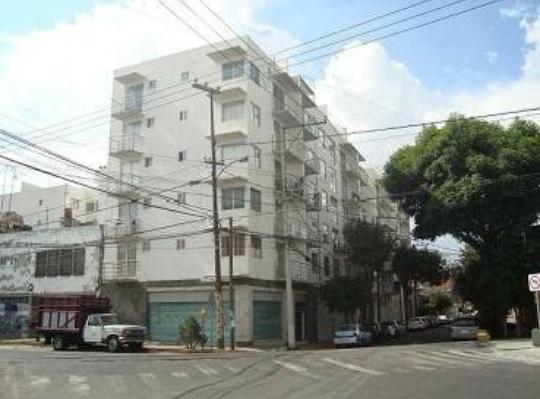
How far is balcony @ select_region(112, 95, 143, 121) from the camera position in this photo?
46562mm

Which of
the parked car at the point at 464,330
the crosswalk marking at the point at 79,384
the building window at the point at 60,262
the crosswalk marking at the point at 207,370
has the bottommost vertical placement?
the crosswalk marking at the point at 79,384

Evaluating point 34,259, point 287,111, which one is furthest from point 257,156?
point 34,259

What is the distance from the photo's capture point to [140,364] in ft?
77.2

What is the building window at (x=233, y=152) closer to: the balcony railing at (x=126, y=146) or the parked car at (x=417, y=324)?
the balcony railing at (x=126, y=146)

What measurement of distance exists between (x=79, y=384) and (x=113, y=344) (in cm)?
1730

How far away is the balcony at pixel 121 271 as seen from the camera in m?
44.4

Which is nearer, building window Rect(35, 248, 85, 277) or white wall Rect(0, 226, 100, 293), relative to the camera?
white wall Rect(0, 226, 100, 293)

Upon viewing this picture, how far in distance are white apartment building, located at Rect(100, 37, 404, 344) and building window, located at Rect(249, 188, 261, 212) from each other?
64mm

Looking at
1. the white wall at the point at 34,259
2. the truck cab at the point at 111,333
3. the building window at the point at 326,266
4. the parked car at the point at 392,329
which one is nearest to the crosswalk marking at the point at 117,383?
the truck cab at the point at 111,333

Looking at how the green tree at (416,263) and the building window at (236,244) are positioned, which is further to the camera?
the green tree at (416,263)

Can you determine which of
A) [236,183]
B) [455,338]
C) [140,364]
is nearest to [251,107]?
[236,183]

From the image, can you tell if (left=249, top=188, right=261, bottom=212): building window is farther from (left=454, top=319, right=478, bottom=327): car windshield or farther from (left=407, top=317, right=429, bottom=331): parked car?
(left=407, top=317, right=429, bottom=331): parked car

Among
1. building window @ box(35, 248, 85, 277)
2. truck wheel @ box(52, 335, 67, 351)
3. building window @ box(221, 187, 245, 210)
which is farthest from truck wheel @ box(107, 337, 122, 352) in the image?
building window @ box(35, 248, 85, 277)

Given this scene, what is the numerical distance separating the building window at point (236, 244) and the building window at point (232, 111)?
7.60 m
